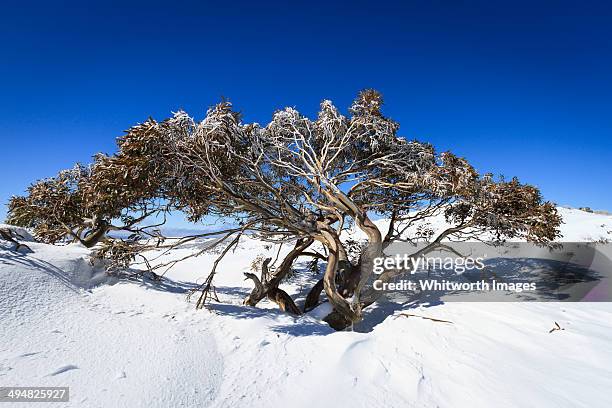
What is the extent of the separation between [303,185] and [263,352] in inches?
212

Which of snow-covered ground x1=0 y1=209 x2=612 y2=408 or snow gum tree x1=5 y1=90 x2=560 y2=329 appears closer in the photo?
snow-covered ground x1=0 y1=209 x2=612 y2=408

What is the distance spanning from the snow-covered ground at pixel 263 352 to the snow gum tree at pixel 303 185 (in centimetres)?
131

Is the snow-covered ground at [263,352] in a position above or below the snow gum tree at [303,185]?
below

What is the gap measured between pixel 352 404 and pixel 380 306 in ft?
16.6

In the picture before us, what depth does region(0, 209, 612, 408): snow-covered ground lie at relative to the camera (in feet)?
10.1

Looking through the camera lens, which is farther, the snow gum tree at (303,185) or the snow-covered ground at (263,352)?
the snow gum tree at (303,185)

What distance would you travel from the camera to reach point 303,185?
352 inches

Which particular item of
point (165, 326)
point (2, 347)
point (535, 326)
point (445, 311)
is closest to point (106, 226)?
A: point (165, 326)

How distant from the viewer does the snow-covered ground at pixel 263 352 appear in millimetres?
3092

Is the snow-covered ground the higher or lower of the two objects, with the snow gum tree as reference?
lower

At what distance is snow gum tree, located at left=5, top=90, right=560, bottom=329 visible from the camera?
5645 millimetres

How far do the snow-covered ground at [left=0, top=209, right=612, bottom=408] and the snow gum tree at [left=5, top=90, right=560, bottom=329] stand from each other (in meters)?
1.31

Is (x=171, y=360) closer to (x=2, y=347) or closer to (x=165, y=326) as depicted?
(x=165, y=326)

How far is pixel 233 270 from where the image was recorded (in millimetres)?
13359
